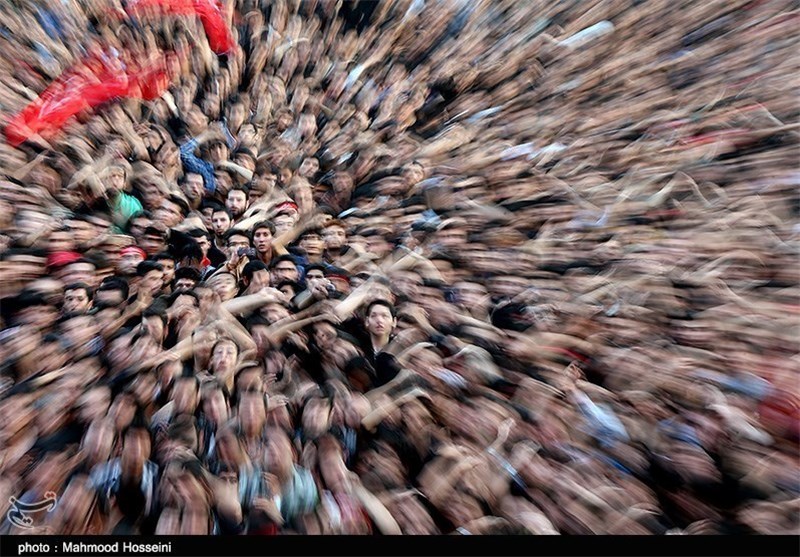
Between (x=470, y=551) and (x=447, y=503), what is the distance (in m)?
0.17

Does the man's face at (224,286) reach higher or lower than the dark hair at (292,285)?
higher

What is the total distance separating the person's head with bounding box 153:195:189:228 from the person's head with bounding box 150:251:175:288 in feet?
0.68

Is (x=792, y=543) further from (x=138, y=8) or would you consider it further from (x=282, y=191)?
(x=138, y=8)

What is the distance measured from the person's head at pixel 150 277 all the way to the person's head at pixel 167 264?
2cm

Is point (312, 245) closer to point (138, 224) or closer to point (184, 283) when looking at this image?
point (184, 283)

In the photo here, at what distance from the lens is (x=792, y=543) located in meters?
1.17

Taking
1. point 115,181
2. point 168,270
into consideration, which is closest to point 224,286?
point 168,270

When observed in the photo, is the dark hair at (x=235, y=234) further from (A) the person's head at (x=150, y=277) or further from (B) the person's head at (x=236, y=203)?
(A) the person's head at (x=150, y=277)

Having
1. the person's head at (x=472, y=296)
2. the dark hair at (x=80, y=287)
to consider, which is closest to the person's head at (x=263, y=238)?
the dark hair at (x=80, y=287)

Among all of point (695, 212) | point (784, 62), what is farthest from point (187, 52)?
point (784, 62)

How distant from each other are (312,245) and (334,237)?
0.11 metres

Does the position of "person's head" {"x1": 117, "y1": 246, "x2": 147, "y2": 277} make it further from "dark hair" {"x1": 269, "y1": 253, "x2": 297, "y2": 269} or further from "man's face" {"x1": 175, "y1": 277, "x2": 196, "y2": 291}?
"dark hair" {"x1": 269, "y1": 253, "x2": 297, "y2": 269}

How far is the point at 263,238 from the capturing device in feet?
8.18

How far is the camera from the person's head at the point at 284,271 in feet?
7.50
